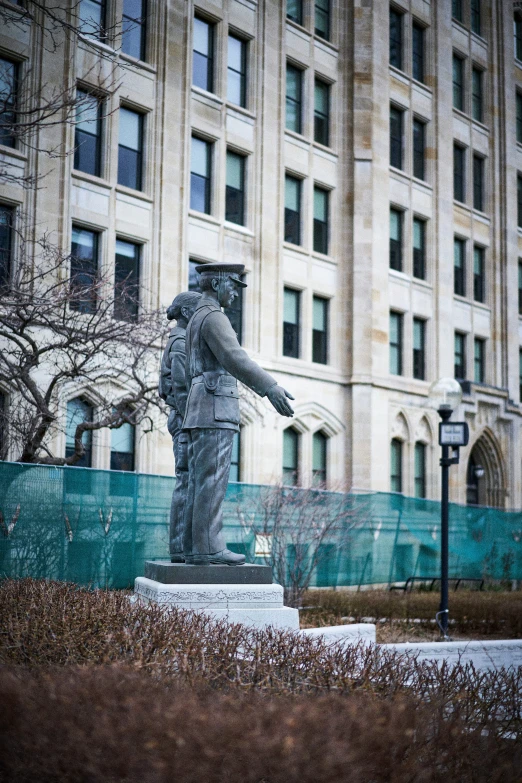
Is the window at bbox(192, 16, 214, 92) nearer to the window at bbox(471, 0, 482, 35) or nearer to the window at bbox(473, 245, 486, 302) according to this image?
the window at bbox(473, 245, 486, 302)

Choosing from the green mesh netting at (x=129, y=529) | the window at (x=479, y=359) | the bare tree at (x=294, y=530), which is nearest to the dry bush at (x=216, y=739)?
the green mesh netting at (x=129, y=529)

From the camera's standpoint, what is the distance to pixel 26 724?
4359mm

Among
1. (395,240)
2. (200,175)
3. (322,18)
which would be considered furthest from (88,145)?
(395,240)

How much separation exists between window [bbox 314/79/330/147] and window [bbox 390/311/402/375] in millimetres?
6399

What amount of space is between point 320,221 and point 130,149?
804cm

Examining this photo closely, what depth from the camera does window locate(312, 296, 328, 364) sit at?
3126 centimetres

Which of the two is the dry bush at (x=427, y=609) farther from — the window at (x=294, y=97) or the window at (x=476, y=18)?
the window at (x=476, y=18)

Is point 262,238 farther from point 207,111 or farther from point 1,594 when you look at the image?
point 1,594

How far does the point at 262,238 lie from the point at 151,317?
1123 cm

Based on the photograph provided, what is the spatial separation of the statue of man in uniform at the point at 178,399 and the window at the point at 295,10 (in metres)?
23.2

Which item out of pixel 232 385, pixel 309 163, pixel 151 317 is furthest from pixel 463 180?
pixel 232 385

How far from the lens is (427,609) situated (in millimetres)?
17281

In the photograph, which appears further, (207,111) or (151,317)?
(207,111)

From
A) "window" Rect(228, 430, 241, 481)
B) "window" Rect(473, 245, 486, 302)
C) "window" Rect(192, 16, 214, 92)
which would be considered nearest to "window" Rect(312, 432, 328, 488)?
"window" Rect(228, 430, 241, 481)
